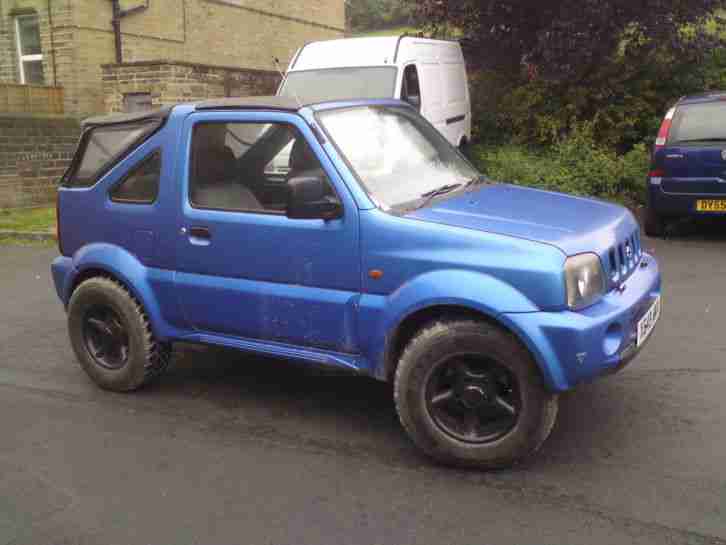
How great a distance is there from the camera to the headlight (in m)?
3.65

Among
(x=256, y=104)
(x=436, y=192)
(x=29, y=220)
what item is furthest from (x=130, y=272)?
(x=29, y=220)

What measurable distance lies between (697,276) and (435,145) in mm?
3920

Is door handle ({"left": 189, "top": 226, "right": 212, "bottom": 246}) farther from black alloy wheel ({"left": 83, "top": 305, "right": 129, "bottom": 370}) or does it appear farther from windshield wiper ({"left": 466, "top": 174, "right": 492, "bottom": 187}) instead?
windshield wiper ({"left": 466, "top": 174, "right": 492, "bottom": 187})

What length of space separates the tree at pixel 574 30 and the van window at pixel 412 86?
2386 millimetres

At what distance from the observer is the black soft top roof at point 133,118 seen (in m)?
4.90

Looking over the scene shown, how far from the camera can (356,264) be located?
4090 millimetres

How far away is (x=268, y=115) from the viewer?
4.46 m

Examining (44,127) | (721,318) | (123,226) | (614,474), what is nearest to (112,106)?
(44,127)

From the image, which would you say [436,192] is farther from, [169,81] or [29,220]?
[169,81]

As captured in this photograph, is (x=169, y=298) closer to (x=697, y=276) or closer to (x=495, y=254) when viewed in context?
(x=495, y=254)

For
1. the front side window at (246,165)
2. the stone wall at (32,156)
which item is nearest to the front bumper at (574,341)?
the front side window at (246,165)

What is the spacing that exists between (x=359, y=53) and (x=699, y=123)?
4.79 m

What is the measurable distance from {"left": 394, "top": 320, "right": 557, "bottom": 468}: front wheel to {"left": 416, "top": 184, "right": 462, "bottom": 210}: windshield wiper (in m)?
0.78

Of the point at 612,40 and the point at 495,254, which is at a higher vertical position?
the point at 612,40
